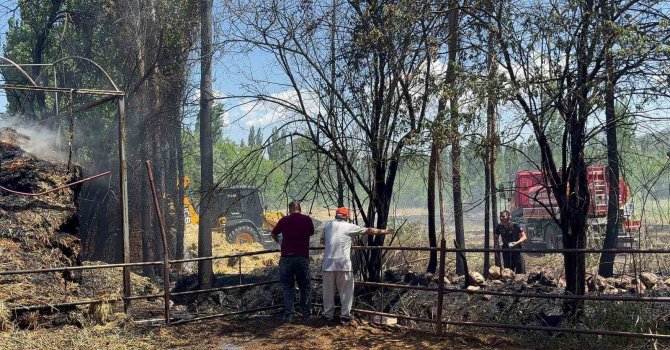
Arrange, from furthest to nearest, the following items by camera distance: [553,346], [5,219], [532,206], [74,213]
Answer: [532,206], [74,213], [5,219], [553,346]

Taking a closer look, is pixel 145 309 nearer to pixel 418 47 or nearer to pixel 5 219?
pixel 5 219

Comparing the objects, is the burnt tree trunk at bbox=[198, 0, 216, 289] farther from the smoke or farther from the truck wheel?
the truck wheel

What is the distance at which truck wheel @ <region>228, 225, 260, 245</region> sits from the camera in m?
27.2

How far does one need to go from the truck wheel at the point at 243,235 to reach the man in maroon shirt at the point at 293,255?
1795 cm

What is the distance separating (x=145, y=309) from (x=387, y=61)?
6178 mm

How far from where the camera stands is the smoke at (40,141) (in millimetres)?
12758

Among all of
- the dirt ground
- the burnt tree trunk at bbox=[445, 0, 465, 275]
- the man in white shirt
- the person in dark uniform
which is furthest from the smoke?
the person in dark uniform

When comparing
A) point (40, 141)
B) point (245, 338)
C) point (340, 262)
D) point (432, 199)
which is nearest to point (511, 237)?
point (432, 199)

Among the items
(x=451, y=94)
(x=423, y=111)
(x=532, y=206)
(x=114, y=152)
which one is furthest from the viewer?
(x=532, y=206)

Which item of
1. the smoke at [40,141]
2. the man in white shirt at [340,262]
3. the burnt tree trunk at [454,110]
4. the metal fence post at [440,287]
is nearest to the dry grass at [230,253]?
the smoke at [40,141]

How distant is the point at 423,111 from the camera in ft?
32.9

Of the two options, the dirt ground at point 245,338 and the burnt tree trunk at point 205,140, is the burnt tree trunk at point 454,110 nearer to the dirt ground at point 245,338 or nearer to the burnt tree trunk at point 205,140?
the dirt ground at point 245,338

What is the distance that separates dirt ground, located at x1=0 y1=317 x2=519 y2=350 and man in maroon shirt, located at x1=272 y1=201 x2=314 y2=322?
30 centimetres

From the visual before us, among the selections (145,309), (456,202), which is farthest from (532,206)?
(145,309)
